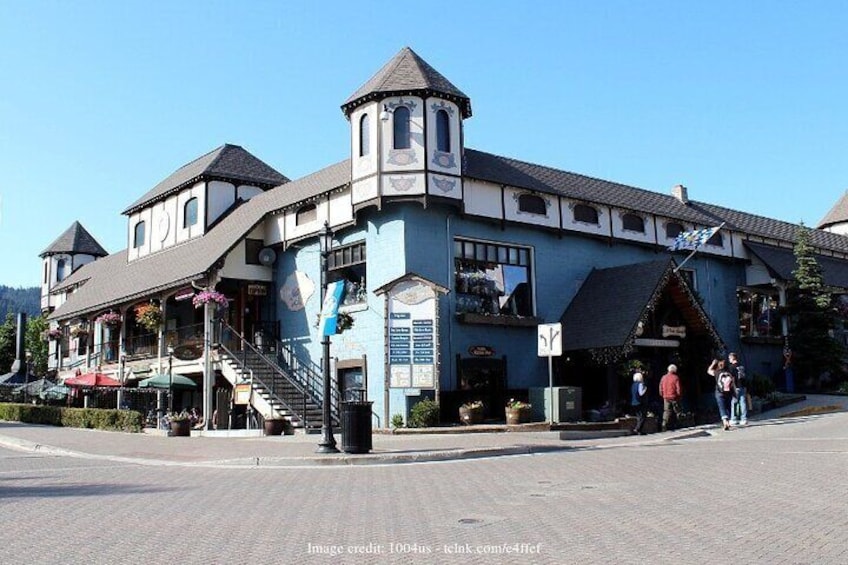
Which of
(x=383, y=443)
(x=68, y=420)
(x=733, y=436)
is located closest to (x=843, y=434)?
(x=733, y=436)

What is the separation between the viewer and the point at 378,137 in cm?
2436

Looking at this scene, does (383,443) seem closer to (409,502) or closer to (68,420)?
(409,502)

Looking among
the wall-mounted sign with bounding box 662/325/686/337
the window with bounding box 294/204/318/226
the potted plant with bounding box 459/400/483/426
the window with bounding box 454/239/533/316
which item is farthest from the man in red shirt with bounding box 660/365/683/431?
the window with bounding box 294/204/318/226

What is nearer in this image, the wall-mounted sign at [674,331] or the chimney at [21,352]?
the wall-mounted sign at [674,331]

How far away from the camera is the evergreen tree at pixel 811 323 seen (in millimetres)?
32250

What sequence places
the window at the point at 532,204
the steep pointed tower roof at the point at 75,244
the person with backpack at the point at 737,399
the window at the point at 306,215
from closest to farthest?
the person with backpack at the point at 737,399 < the window at the point at 532,204 < the window at the point at 306,215 < the steep pointed tower roof at the point at 75,244

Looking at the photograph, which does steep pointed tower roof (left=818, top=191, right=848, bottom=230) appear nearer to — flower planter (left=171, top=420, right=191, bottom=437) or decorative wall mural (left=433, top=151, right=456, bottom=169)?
decorative wall mural (left=433, top=151, right=456, bottom=169)

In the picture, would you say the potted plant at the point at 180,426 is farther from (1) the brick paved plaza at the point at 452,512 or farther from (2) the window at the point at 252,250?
(1) the brick paved plaza at the point at 452,512

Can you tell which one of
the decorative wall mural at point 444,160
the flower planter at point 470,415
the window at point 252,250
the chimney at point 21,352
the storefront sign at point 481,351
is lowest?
the flower planter at point 470,415

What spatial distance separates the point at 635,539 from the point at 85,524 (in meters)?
5.77

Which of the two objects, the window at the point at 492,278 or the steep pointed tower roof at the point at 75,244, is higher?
the steep pointed tower roof at the point at 75,244

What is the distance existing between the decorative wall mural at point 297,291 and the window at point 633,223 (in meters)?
11.8

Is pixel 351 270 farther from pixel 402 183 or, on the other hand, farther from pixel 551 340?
pixel 551 340

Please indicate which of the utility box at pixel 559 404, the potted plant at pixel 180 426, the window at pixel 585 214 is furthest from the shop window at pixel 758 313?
the potted plant at pixel 180 426
